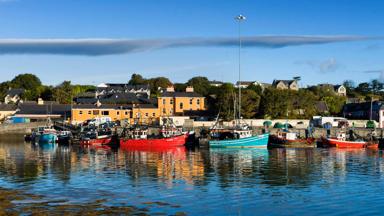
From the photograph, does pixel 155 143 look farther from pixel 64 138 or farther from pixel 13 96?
pixel 13 96

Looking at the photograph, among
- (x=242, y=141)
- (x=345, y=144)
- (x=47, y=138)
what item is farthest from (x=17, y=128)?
(x=345, y=144)

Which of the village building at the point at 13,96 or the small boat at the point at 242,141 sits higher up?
the village building at the point at 13,96

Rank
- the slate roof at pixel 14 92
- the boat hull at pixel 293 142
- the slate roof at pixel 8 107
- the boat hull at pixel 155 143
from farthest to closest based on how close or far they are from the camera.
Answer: the slate roof at pixel 14 92, the slate roof at pixel 8 107, the boat hull at pixel 293 142, the boat hull at pixel 155 143

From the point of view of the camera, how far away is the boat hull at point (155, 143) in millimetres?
85562

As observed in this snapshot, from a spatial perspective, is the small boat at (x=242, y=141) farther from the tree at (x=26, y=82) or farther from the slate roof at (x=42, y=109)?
the tree at (x=26, y=82)

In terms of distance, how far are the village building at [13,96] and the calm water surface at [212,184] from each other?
4433 inches

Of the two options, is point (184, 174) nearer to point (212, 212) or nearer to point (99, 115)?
point (212, 212)

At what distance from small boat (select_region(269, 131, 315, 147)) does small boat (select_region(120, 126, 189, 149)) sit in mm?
14071

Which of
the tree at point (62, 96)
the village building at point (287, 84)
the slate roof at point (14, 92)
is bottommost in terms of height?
the tree at point (62, 96)

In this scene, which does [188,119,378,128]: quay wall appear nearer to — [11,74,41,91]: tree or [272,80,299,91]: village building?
[272,80,299,91]: village building

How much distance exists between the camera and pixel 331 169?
170 feet

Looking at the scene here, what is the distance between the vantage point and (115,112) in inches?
4899

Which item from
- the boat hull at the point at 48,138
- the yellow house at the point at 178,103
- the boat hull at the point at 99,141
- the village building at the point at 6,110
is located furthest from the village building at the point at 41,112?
the boat hull at the point at 99,141

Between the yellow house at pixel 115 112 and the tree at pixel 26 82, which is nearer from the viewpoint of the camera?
the yellow house at pixel 115 112
